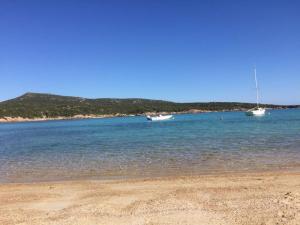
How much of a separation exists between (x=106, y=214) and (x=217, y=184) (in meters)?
5.28

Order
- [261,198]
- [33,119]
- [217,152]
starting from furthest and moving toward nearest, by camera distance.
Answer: [33,119], [217,152], [261,198]

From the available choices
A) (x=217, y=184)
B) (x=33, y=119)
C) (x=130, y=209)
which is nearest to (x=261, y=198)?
(x=217, y=184)

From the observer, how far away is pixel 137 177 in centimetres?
1770

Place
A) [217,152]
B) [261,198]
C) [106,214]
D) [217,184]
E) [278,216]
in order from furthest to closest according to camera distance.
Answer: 1. [217,152]
2. [217,184]
3. [261,198]
4. [106,214]
5. [278,216]

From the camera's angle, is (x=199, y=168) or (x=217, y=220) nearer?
(x=217, y=220)

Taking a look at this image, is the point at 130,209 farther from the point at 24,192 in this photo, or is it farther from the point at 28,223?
the point at 24,192

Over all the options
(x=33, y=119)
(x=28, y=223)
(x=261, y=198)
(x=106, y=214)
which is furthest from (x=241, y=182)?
(x=33, y=119)

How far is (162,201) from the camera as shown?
11.8 metres

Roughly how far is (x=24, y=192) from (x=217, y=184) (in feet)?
24.3

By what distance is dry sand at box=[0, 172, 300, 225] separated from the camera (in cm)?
991

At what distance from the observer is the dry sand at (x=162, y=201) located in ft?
32.5

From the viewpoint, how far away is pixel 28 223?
1003cm

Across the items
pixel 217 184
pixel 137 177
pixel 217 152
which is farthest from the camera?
pixel 217 152

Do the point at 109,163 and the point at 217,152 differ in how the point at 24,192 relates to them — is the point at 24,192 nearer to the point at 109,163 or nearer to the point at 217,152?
the point at 109,163
